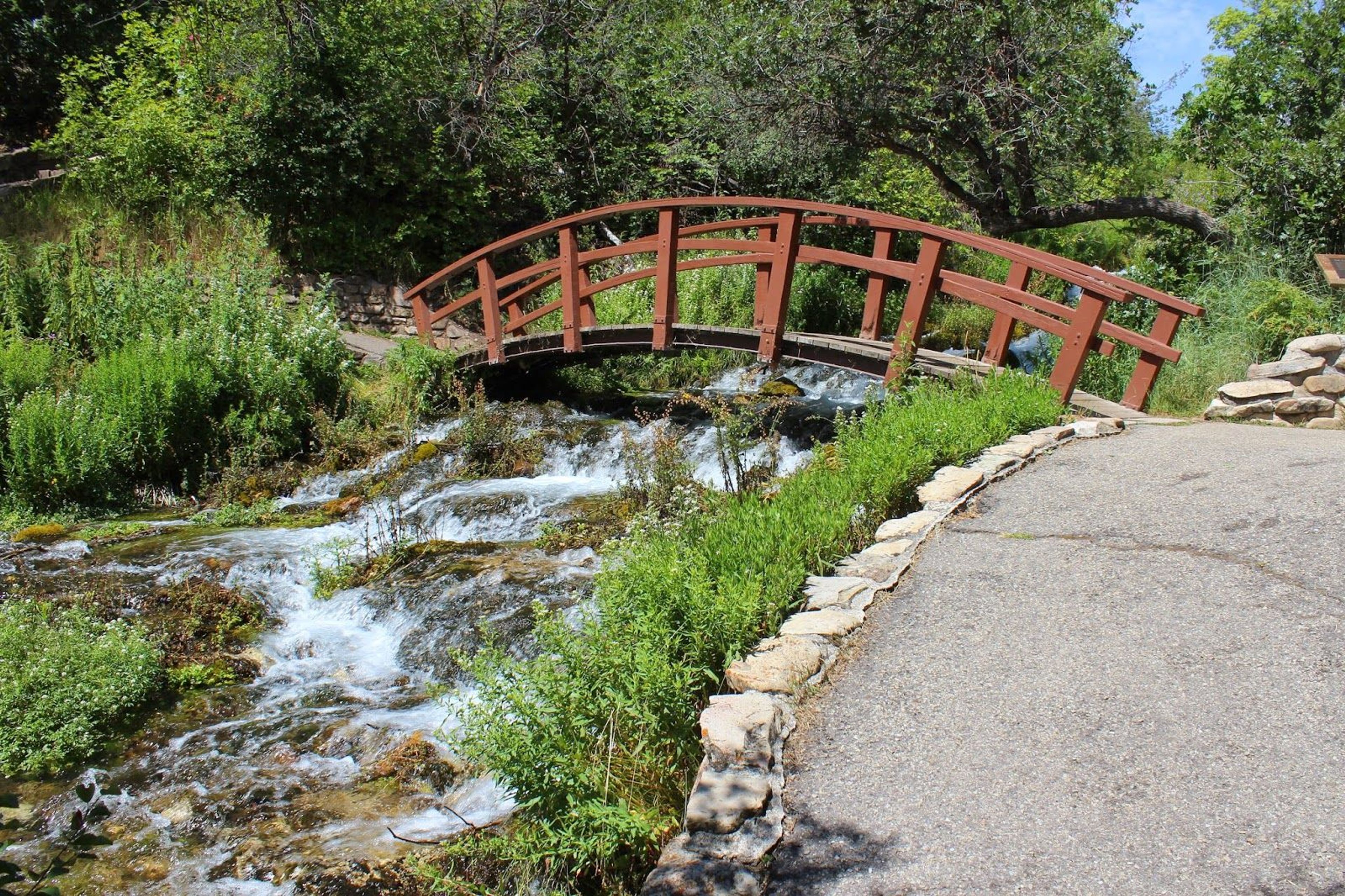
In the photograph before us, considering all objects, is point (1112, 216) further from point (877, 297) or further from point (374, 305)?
point (374, 305)

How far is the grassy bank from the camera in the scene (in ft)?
11.6

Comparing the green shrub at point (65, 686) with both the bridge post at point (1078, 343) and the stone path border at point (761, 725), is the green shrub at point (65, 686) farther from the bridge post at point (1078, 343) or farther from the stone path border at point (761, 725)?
the bridge post at point (1078, 343)

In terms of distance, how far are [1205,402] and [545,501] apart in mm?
5823

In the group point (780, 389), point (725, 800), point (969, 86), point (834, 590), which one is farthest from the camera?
point (969, 86)

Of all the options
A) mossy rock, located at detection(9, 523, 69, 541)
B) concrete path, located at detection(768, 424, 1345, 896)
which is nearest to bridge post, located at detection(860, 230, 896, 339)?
concrete path, located at detection(768, 424, 1345, 896)

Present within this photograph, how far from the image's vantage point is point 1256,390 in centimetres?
828

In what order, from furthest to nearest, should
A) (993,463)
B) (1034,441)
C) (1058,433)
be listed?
(1058,433)
(1034,441)
(993,463)

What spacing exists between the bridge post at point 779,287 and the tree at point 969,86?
3.51 m

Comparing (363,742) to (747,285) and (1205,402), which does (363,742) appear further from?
(747,285)

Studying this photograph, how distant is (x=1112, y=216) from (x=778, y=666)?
1098cm

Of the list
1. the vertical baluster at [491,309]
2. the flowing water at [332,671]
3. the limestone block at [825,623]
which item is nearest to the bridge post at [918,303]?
the flowing water at [332,671]

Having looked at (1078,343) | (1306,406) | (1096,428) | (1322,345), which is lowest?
(1096,428)

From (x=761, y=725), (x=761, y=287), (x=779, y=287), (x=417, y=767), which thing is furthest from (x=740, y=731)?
(x=761, y=287)

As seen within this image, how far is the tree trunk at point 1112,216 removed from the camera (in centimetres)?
1220
